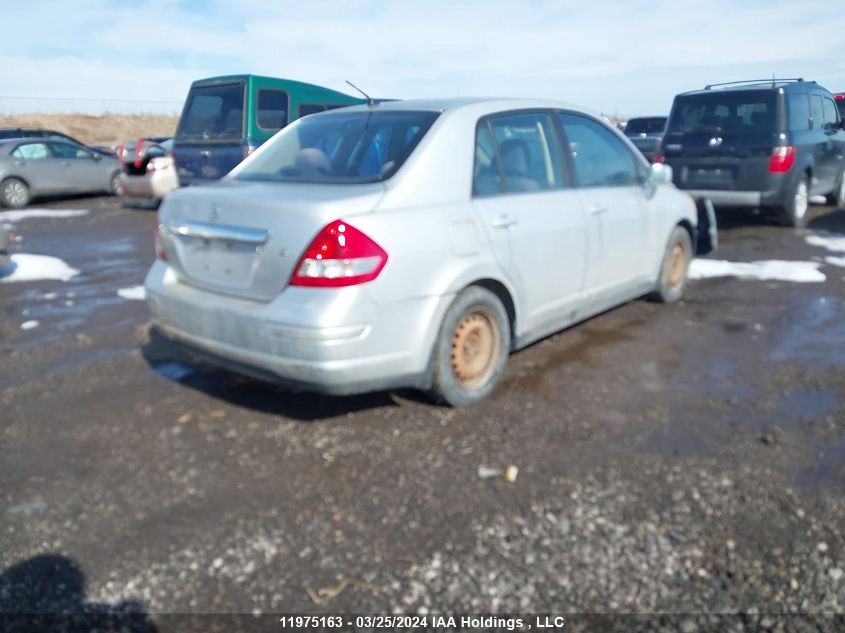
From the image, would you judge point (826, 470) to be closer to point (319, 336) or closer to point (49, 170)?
point (319, 336)

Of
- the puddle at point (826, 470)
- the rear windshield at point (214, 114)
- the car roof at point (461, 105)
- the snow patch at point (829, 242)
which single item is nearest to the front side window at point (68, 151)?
the rear windshield at point (214, 114)

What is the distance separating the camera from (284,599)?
2590mm

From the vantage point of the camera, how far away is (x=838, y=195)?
11.9 m

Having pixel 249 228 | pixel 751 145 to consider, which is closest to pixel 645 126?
pixel 751 145

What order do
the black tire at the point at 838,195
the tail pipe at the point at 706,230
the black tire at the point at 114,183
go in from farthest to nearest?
the black tire at the point at 114,183, the black tire at the point at 838,195, the tail pipe at the point at 706,230

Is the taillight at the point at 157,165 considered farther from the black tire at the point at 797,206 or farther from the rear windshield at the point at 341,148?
the black tire at the point at 797,206

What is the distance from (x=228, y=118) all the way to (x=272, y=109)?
2.02 feet

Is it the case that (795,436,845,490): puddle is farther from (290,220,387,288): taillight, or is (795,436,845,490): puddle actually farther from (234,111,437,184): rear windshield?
(234,111,437,184): rear windshield

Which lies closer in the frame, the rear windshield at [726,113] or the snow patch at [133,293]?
the snow patch at [133,293]

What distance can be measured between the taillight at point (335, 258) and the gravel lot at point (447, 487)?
0.88 meters

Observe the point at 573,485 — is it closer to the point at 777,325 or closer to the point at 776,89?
the point at 777,325

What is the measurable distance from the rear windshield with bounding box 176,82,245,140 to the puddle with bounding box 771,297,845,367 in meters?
7.15

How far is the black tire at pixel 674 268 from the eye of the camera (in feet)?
19.3

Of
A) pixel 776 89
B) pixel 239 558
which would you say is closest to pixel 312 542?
pixel 239 558
